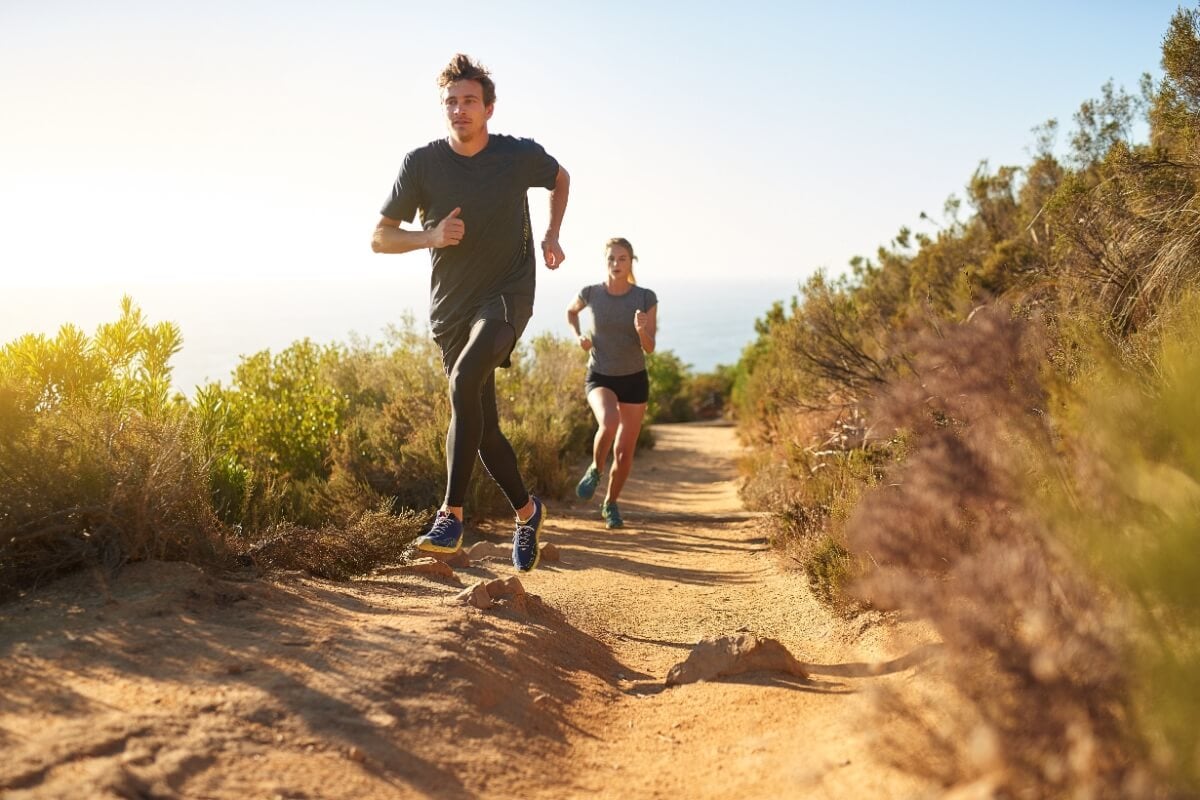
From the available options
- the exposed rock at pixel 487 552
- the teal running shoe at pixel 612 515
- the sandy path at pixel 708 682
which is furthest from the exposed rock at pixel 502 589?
the teal running shoe at pixel 612 515

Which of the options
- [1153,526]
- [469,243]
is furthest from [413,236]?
[1153,526]

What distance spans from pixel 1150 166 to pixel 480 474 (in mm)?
5449

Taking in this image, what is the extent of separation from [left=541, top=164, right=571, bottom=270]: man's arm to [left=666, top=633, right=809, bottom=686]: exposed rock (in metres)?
2.32

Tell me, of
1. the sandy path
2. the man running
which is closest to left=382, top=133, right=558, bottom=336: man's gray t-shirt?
the man running

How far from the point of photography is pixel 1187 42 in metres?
6.49

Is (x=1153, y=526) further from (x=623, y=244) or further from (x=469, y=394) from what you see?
(x=623, y=244)

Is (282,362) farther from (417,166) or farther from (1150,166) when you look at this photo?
(1150,166)

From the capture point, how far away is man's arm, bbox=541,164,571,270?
5.39m

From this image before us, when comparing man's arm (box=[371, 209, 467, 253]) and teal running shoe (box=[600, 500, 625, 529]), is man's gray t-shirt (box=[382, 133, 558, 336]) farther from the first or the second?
teal running shoe (box=[600, 500, 625, 529])

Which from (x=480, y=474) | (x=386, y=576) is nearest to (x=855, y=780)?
(x=386, y=576)

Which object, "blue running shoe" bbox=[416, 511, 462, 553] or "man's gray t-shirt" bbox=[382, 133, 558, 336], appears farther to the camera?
"man's gray t-shirt" bbox=[382, 133, 558, 336]

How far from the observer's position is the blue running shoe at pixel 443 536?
15.7 ft

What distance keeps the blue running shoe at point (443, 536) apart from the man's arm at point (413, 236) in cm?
133

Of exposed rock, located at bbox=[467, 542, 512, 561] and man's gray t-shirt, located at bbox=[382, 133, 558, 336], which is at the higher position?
man's gray t-shirt, located at bbox=[382, 133, 558, 336]
